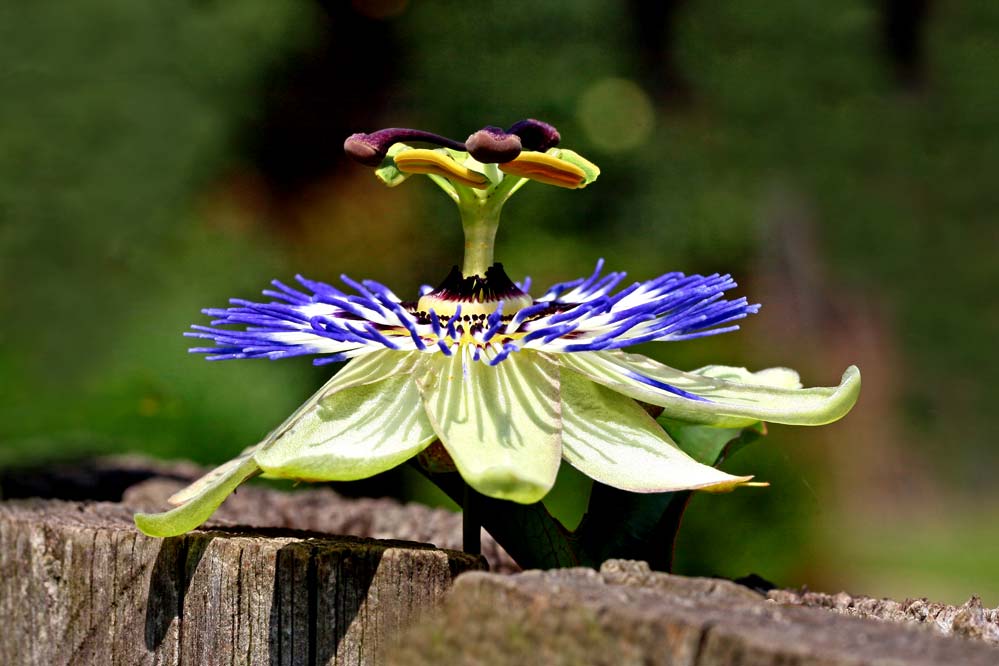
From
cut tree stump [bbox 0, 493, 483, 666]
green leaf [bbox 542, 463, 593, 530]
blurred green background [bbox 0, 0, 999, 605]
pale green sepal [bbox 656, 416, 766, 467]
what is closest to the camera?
cut tree stump [bbox 0, 493, 483, 666]

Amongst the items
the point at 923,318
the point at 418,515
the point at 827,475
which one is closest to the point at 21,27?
the point at 827,475

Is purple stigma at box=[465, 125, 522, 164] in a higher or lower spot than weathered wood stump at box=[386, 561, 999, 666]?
higher

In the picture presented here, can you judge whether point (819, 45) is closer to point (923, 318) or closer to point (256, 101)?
point (923, 318)

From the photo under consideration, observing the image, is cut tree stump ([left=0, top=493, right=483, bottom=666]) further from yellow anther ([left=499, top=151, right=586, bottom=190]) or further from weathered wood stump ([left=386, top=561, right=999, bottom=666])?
yellow anther ([left=499, top=151, right=586, bottom=190])

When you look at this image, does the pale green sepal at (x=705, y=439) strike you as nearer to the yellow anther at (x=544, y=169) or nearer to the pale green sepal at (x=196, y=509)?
the yellow anther at (x=544, y=169)

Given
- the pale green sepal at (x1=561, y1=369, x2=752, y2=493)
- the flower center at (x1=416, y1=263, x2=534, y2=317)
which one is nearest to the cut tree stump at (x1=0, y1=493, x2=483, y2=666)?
the pale green sepal at (x1=561, y1=369, x2=752, y2=493)

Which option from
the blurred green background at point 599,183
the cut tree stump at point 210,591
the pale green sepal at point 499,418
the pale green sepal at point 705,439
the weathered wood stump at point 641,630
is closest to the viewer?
the weathered wood stump at point 641,630

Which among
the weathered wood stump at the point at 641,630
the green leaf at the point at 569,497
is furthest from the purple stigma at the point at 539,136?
the green leaf at the point at 569,497

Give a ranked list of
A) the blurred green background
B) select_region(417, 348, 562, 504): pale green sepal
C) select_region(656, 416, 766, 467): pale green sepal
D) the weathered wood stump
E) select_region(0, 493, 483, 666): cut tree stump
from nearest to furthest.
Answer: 1. the weathered wood stump
2. select_region(417, 348, 562, 504): pale green sepal
3. select_region(0, 493, 483, 666): cut tree stump
4. select_region(656, 416, 766, 467): pale green sepal
5. the blurred green background
